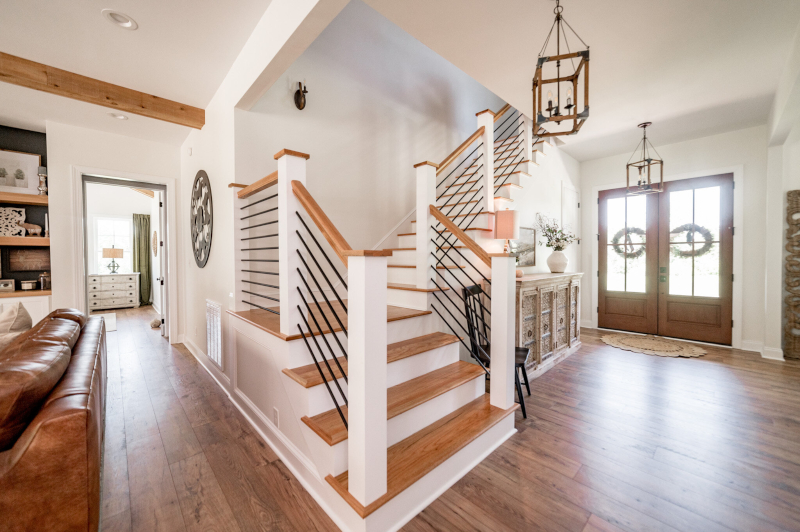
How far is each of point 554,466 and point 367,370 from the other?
1.45 meters

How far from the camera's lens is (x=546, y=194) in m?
4.92

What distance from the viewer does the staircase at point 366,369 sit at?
1.38 m

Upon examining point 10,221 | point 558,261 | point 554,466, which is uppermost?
point 10,221

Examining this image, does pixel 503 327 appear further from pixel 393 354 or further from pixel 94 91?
pixel 94 91

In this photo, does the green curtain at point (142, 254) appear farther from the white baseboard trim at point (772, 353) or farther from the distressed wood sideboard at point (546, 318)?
the white baseboard trim at point (772, 353)

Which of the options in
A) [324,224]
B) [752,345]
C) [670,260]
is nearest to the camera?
[324,224]

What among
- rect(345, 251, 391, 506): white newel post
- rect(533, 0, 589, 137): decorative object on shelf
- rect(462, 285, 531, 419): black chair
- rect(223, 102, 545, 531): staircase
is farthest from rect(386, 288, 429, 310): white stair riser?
rect(533, 0, 589, 137): decorative object on shelf

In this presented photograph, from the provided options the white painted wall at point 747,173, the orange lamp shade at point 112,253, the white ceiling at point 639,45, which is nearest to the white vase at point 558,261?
the white ceiling at point 639,45

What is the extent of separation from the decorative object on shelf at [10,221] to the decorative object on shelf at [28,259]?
20cm

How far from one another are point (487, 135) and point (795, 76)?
2409 millimetres

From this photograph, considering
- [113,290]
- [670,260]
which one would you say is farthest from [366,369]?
[113,290]

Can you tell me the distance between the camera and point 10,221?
11.3ft

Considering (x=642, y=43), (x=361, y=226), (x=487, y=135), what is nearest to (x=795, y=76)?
(x=642, y=43)

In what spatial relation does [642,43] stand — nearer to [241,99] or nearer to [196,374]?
[241,99]
